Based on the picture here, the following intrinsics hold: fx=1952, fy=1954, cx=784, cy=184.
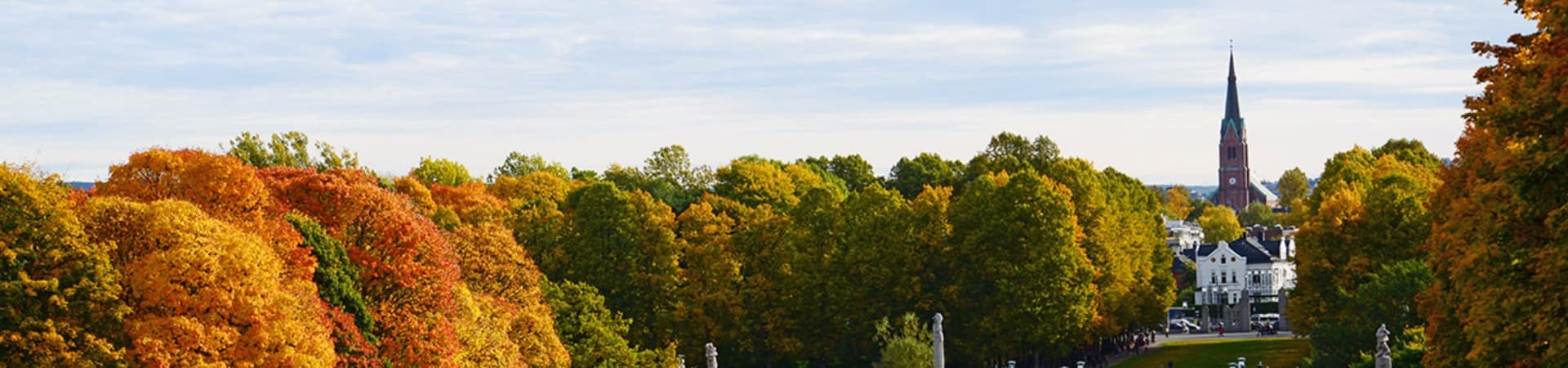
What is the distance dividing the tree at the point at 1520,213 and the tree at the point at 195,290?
1141 inches

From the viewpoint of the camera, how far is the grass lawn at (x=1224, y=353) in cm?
9874

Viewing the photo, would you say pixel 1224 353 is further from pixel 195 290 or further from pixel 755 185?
pixel 195 290

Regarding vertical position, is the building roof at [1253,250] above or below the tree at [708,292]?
above

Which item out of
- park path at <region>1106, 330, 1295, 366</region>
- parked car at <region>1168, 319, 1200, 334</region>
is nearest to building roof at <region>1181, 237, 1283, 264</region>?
parked car at <region>1168, 319, 1200, 334</region>

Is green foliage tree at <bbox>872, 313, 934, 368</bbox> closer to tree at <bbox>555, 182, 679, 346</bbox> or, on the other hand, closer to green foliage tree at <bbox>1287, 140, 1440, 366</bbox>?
tree at <bbox>555, 182, 679, 346</bbox>

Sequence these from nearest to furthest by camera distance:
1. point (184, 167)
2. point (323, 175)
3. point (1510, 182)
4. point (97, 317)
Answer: point (1510, 182), point (97, 317), point (184, 167), point (323, 175)

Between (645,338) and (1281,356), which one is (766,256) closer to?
(645,338)

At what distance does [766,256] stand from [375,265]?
31.2 metres

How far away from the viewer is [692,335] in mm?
83938

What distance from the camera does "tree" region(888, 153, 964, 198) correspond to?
436 feet

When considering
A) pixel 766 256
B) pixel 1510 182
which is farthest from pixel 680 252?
pixel 1510 182

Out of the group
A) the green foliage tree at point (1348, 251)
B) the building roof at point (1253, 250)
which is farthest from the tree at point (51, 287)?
the building roof at point (1253, 250)

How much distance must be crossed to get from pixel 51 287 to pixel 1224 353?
240 feet

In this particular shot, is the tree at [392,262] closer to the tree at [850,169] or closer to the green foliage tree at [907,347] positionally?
the green foliage tree at [907,347]
